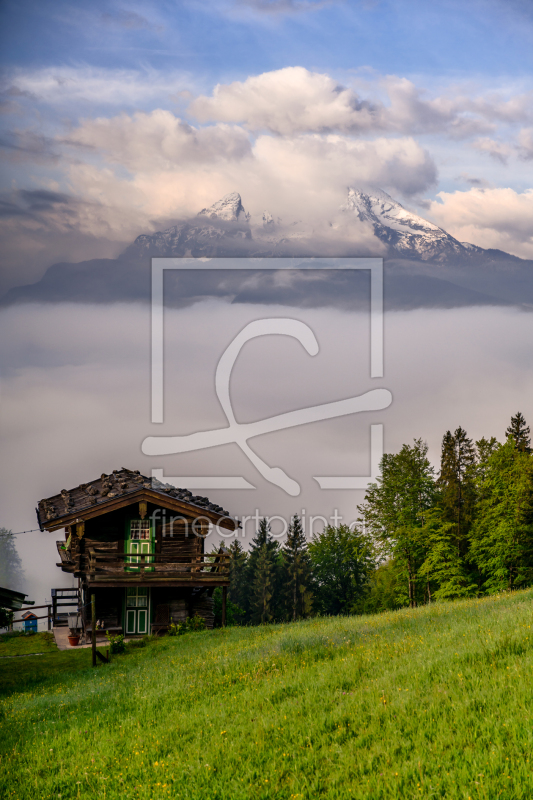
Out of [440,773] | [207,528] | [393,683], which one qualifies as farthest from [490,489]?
[440,773]

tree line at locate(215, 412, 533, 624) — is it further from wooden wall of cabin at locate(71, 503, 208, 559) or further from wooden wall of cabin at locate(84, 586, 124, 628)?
wooden wall of cabin at locate(84, 586, 124, 628)

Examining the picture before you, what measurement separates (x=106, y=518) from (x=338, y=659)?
2074 centimetres

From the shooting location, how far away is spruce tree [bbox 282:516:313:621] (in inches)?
3135

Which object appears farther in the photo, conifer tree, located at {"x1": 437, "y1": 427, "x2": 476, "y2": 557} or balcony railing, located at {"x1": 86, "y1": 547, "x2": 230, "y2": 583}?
conifer tree, located at {"x1": 437, "y1": 427, "x2": 476, "y2": 557}

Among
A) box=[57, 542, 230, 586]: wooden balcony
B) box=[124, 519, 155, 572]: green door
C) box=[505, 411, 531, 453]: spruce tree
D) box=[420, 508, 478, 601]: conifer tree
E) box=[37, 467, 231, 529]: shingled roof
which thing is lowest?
box=[420, 508, 478, 601]: conifer tree

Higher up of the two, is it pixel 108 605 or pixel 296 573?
pixel 108 605

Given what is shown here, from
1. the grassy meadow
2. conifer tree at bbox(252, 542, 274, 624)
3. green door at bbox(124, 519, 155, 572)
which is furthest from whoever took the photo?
conifer tree at bbox(252, 542, 274, 624)

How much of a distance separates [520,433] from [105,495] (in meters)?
39.3

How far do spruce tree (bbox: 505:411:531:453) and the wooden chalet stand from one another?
32.6 meters

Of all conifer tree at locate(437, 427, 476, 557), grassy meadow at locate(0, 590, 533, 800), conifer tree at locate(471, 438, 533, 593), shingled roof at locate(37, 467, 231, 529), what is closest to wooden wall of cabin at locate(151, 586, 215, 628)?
shingled roof at locate(37, 467, 231, 529)

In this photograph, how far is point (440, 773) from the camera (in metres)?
8.10

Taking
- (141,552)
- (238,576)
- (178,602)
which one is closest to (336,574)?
(238,576)

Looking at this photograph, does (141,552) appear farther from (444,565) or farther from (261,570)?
(261,570)

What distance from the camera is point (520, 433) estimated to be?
55.5 metres
